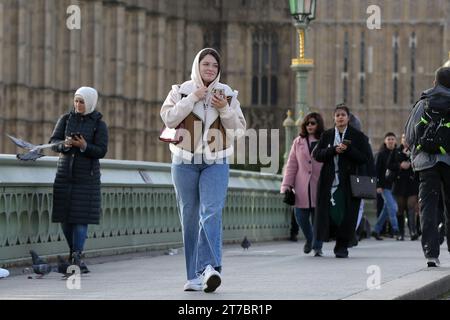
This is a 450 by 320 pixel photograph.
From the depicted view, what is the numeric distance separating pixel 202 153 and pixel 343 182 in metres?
6.06

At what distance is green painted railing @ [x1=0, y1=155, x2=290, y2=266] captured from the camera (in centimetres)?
1628

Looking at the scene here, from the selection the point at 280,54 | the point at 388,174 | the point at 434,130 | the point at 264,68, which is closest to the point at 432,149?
the point at 434,130

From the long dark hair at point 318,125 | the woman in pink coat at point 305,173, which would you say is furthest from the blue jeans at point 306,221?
the long dark hair at point 318,125

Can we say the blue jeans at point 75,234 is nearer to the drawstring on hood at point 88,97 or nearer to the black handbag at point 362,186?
the drawstring on hood at point 88,97

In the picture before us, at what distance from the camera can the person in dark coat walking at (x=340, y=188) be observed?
18.7m

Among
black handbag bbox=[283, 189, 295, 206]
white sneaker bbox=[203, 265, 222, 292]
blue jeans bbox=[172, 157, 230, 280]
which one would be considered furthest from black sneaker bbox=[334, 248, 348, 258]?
white sneaker bbox=[203, 265, 222, 292]

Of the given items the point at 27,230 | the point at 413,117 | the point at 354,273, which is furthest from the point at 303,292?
the point at 27,230

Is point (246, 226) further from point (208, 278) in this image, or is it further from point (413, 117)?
point (208, 278)

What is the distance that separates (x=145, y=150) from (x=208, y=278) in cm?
6195

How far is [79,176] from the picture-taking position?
Result: 15914 millimetres

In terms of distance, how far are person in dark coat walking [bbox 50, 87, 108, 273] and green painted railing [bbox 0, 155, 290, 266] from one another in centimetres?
50

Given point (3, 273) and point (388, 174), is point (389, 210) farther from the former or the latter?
point (3, 273)

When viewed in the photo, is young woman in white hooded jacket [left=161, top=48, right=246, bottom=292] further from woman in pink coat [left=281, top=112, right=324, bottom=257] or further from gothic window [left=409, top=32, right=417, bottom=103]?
gothic window [left=409, top=32, right=417, bottom=103]

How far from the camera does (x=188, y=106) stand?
12734 millimetres
